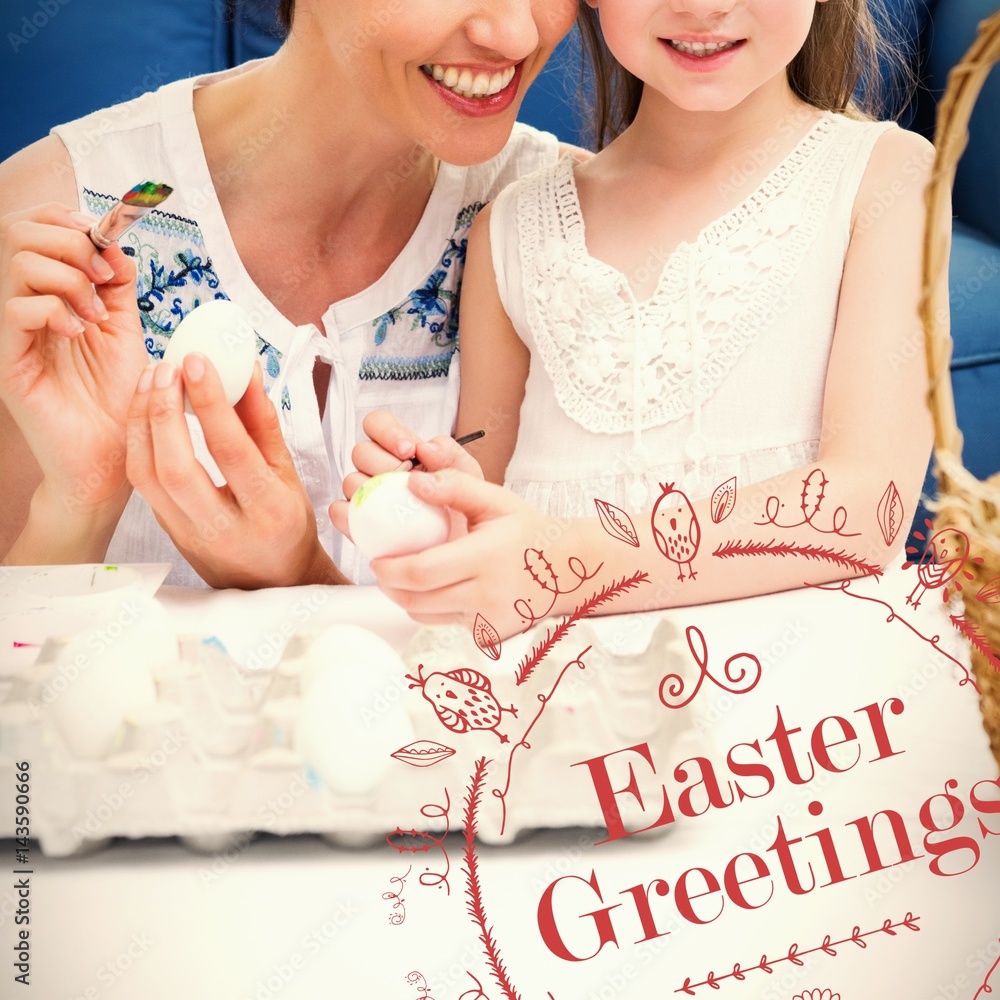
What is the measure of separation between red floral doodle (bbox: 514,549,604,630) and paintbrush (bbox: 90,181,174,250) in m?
0.25

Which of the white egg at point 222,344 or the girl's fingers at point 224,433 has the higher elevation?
the white egg at point 222,344

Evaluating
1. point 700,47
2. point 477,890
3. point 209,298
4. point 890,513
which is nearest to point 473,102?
point 700,47

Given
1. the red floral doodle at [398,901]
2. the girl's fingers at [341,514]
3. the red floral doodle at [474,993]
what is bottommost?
the red floral doodle at [474,993]

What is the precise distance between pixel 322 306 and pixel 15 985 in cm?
51

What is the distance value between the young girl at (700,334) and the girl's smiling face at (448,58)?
0.22ft

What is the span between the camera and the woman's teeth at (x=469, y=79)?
66 centimetres

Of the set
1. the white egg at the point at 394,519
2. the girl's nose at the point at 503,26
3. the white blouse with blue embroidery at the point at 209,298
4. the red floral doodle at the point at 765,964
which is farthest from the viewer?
the white blouse with blue embroidery at the point at 209,298

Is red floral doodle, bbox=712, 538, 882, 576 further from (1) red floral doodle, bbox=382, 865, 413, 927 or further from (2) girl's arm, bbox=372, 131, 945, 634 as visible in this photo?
(1) red floral doodle, bbox=382, 865, 413, 927

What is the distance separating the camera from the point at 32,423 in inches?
22.9

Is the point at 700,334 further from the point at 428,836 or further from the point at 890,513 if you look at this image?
the point at 428,836

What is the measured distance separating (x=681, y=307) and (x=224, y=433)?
0.99ft

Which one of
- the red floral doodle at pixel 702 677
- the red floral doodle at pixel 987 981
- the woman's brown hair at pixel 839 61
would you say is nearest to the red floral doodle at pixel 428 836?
the red floral doodle at pixel 702 677

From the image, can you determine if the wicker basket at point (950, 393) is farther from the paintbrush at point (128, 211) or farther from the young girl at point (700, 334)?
the paintbrush at point (128, 211)

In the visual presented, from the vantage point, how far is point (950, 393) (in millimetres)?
457
